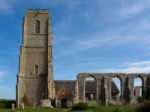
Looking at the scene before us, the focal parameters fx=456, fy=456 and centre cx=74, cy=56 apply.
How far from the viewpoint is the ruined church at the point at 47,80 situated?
72.5 metres

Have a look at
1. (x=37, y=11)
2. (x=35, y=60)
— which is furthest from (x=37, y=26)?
(x=35, y=60)

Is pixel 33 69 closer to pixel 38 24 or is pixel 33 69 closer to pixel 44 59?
pixel 44 59

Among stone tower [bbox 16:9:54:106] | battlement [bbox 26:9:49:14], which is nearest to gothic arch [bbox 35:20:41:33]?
stone tower [bbox 16:9:54:106]

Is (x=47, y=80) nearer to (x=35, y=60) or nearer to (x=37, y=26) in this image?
(x=35, y=60)

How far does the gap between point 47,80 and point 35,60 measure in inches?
172

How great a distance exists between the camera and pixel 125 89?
76062 mm

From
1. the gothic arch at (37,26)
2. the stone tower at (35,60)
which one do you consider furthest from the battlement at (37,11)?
the gothic arch at (37,26)

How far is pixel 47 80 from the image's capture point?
7250 cm

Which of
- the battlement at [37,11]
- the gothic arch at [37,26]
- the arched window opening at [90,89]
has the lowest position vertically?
the arched window opening at [90,89]

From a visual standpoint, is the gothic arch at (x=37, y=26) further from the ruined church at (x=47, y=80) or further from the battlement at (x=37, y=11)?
the battlement at (x=37, y=11)

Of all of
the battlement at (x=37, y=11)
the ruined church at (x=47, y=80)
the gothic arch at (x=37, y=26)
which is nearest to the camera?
the ruined church at (x=47, y=80)

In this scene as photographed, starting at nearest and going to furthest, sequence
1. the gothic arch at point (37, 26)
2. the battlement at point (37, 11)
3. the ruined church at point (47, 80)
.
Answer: the ruined church at point (47, 80)
the gothic arch at point (37, 26)
the battlement at point (37, 11)

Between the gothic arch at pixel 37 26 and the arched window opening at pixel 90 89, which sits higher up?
the gothic arch at pixel 37 26

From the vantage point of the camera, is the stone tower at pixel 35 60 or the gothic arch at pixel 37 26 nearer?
the stone tower at pixel 35 60
